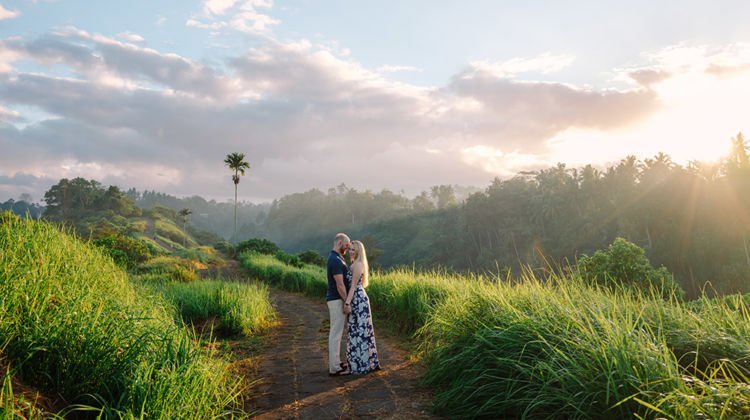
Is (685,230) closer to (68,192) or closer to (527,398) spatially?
(527,398)

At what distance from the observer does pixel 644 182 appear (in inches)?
2112

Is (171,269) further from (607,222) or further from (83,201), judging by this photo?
(83,201)

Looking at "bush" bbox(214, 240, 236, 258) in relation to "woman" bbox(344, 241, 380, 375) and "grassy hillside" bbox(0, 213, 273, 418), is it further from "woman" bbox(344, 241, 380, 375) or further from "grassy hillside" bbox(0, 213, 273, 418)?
"grassy hillside" bbox(0, 213, 273, 418)

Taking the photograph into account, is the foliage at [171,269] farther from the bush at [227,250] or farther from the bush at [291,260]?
the bush at [227,250]

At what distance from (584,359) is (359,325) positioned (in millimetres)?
3647

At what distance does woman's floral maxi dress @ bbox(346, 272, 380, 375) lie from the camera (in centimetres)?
656

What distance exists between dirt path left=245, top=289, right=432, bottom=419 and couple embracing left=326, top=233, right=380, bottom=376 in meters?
0.23

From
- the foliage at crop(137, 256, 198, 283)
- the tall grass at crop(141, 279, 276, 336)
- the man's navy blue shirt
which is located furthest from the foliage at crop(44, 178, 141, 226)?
the man's navy blue shirt

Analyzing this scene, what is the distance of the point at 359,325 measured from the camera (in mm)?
6703

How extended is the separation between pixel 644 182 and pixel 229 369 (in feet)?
192

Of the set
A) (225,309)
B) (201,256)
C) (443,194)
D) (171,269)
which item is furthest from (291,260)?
(443,194)

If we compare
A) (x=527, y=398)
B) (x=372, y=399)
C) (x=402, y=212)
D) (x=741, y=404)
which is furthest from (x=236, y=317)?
(x=402, y=212)

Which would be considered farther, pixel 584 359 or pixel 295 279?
pixel 295 279

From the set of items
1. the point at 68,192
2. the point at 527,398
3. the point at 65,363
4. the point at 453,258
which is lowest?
the point at 453,258
